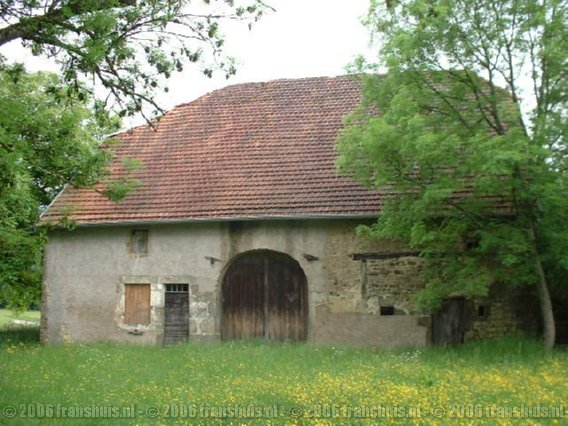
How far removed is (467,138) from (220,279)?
7056 millimetres

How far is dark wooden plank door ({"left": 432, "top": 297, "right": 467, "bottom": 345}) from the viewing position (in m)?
14.7

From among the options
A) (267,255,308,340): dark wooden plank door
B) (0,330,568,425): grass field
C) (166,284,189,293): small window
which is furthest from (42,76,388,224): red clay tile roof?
(0,330,568,425): grass field

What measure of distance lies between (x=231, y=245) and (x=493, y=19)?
778 cm

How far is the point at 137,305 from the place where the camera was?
16719 millimetres

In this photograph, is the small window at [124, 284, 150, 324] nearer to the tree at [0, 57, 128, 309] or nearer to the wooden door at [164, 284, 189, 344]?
the wooden door at [164, 284, 189, 344]

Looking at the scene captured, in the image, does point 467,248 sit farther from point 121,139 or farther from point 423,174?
point 121,139

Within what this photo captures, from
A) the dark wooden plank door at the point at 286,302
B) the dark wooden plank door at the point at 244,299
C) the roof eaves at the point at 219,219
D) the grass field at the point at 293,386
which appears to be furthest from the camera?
the dark wooden plank door at the point at 244,299

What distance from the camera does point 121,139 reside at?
62.9ft

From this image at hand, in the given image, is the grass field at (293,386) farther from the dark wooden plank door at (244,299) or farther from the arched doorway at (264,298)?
the dark wooden plank door at (244,299)

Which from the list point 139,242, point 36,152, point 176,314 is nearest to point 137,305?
point 176,314

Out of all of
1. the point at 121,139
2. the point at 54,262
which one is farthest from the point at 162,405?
the point at 121,139

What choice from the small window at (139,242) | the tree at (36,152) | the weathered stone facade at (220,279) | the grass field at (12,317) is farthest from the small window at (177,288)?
the grass field at (12,317)

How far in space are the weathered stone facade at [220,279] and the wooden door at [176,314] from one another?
16 centimetres

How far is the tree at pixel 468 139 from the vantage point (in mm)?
11500
